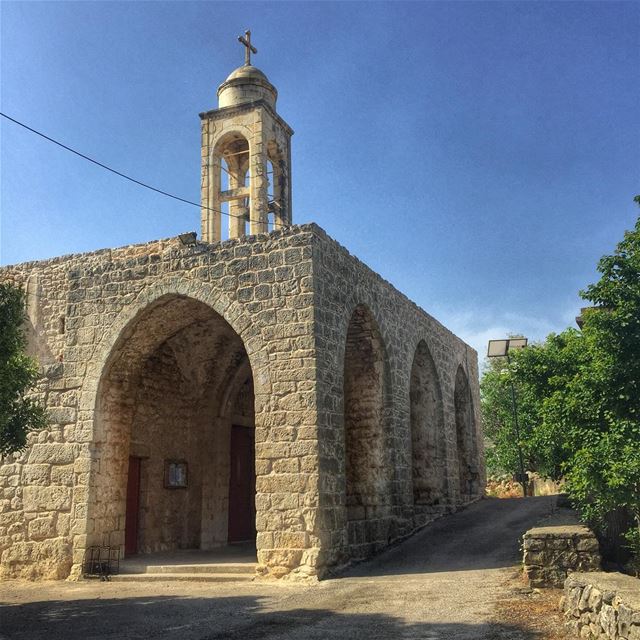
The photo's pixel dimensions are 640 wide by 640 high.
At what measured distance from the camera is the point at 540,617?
18.7 ft

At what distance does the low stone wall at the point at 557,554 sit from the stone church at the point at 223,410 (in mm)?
2344

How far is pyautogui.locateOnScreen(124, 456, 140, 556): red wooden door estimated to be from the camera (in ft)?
33.8

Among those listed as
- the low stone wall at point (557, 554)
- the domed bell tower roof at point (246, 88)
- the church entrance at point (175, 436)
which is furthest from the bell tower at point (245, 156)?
the low stone wall at point (557, 554)

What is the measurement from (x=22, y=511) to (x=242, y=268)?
4.51 meters

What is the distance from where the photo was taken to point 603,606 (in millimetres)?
4688

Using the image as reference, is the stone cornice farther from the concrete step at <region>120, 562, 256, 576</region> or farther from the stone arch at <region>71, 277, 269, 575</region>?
the concrete step at <region>120, 562, 256, 576</region>

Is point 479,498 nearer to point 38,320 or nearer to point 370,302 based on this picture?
point 370,302

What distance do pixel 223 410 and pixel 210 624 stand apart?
627 centimetres

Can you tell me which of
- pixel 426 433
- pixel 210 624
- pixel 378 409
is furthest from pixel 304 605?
pixel 426 433

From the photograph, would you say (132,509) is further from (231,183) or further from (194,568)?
(231,183)

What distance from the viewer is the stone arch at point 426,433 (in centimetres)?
1289

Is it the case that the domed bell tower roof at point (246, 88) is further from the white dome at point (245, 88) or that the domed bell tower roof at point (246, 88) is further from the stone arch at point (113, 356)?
the stone arch at point (113, 356)

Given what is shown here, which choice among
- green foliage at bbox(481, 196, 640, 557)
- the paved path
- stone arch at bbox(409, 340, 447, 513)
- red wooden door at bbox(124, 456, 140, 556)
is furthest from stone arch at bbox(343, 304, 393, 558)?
red wooden door at bbox(124, 456, 140, 556)

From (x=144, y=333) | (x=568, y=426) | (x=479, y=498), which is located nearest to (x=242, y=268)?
(x=144, y=333)
